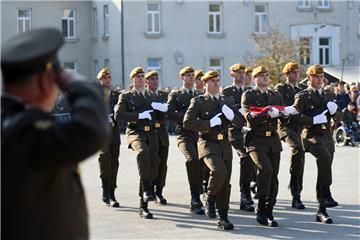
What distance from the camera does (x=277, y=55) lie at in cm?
3678

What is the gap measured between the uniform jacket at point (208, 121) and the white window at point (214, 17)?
33.2 meters

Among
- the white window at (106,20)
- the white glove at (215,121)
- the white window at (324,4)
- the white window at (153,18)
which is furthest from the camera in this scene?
the white window at (324,4)

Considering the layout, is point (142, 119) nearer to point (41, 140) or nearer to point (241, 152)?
point (241, 152)

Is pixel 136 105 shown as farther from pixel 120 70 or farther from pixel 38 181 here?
pixel 120 70

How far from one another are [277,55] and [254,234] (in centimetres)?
2784

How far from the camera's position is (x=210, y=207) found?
1055 cm

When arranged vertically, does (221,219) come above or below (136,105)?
below

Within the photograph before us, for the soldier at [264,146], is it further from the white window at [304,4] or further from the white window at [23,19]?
the white window at [304,4]

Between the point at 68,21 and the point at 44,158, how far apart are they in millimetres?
42571

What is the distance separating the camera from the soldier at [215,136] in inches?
390

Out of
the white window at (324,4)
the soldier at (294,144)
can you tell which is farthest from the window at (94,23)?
the soldier at (294,144)

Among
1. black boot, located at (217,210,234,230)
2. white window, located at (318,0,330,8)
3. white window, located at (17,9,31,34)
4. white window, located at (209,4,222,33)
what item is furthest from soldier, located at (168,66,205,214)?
white window, located at (318,0,330,8)

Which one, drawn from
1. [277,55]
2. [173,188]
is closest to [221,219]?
[173,188]

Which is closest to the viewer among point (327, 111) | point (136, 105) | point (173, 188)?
point (327, 111)
